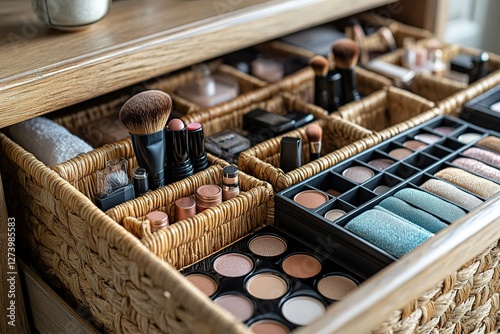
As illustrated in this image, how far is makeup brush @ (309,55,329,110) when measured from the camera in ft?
3.51

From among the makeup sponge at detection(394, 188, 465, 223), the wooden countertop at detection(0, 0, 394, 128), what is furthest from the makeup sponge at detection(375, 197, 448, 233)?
the wooden countertop at detection(0, 0, 394, 128)

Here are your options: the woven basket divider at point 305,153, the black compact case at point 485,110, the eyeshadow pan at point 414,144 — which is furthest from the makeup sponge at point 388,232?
the black compact case at point 485,110

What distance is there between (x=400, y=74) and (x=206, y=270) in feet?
2.07

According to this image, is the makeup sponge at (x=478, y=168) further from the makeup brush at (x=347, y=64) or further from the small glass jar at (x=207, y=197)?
the small glass jar at (x=207, y=197)

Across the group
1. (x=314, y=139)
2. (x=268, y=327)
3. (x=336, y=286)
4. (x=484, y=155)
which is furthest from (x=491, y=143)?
(x=268, y=327)

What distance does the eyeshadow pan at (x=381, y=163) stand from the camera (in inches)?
37.6

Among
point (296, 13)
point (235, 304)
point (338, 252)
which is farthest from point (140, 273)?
point (296, 13)

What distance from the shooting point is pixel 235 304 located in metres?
0.74

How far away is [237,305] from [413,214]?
0.83 ft

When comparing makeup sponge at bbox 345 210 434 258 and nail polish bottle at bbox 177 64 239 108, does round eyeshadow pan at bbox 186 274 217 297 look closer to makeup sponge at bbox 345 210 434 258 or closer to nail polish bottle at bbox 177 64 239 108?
makeup sponge at bbox 345 210 434 258

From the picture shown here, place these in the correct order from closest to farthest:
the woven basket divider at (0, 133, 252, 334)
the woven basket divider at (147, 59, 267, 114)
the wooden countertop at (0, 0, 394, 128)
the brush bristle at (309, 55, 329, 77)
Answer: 1. the woven basket divider at (0, 133, 252, 334)
2. the wooden countertop at (0, 0, 394, 128)
3. the brush bristle at (309, 55, 329, 77)
4. the woven basket divider at (147, 59, 267, 114)

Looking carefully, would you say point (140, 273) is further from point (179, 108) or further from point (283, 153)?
point (179, 108)

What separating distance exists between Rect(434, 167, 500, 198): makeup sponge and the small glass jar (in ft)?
1.03

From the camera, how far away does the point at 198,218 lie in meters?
0.79
